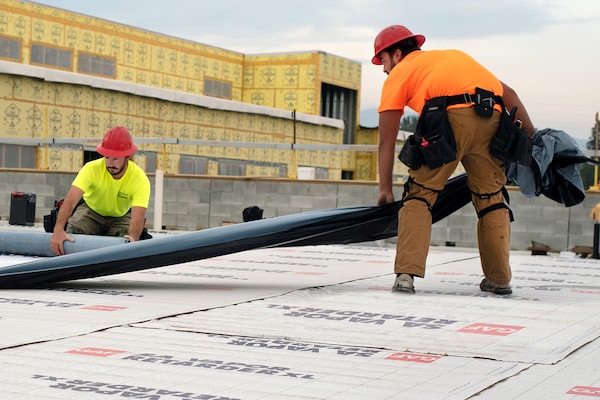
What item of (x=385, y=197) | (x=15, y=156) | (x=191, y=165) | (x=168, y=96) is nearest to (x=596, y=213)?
(x=385, y=197)

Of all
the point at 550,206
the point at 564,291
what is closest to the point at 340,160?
the point at 550,206

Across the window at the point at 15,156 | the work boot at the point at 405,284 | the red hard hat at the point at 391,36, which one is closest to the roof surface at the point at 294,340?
the work boot at the point at 405,284

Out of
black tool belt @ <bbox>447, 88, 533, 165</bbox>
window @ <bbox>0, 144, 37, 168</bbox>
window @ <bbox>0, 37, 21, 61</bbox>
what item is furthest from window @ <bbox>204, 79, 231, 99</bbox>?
black tool belt @ <bbox>447, 88, 533, 165</bbox>

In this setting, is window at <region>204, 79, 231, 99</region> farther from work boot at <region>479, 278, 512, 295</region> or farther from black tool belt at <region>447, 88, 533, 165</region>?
black tool belt at <region>447, 88, 533, 165</region>

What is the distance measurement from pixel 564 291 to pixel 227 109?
3600 centimetres

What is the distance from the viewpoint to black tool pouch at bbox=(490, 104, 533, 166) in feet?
20.8

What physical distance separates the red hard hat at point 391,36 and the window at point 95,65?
36.6m

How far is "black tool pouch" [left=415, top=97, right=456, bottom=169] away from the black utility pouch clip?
0.20 metres

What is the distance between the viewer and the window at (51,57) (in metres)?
39.9

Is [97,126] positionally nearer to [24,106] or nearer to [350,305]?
[24,106]

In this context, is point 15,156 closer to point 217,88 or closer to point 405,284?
point 217,88

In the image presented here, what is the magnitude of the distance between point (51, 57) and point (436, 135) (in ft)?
119

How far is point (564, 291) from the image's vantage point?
22.8ft

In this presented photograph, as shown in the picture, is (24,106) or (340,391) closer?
(340,391)
